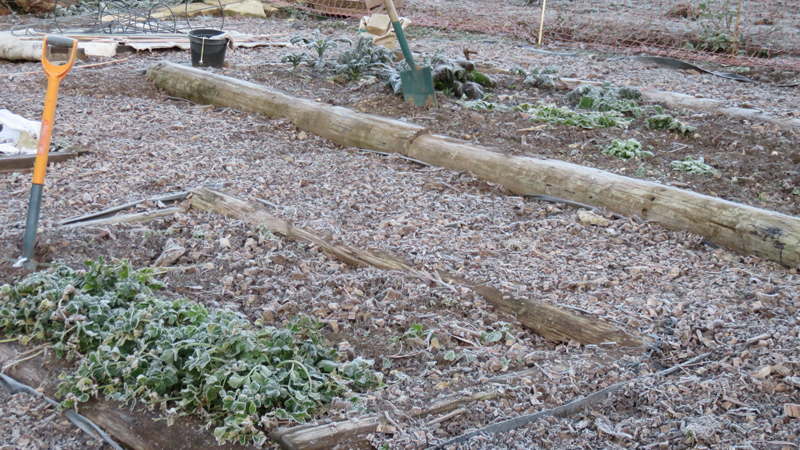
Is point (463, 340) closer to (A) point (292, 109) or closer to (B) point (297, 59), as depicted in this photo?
(A) point (292, 109)

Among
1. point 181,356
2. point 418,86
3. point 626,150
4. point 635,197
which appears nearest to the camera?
point 181,356

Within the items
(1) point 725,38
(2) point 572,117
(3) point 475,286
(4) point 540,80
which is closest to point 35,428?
(3) point 475,286

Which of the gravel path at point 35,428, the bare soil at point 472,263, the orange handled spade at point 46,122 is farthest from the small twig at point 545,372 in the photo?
the orange handled spade at point 46,122

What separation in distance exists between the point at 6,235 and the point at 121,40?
17.8 ft

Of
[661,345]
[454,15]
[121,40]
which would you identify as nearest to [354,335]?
[661,345]

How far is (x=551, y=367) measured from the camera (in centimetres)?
220

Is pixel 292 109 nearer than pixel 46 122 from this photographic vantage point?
No

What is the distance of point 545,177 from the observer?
12.3 ft

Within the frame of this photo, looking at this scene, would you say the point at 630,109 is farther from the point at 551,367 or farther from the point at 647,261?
the point at 551,367

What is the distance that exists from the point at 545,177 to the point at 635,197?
539mm

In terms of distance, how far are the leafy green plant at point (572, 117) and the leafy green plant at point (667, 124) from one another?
0.16 m

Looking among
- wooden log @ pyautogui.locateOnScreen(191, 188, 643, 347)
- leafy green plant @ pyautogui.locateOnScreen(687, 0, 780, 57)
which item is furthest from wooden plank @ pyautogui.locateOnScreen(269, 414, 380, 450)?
leafy green plant @ pyautogui.locateOnScreen(687, 0, 780, 57)

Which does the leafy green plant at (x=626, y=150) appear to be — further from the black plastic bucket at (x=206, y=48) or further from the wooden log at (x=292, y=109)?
the black plastic bucket at (x=206, y=48)

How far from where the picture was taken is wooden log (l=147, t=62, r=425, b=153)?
4.50 m
